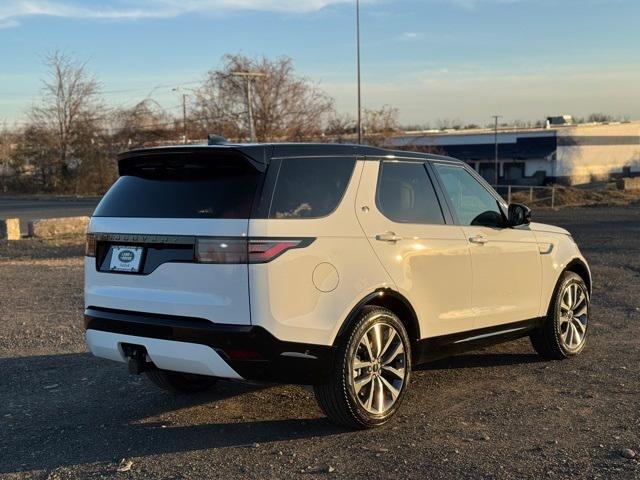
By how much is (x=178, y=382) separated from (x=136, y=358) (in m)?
1.02

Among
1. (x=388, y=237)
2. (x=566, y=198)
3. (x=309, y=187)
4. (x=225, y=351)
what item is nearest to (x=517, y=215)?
(x=388, y=237)

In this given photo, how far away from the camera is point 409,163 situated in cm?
543

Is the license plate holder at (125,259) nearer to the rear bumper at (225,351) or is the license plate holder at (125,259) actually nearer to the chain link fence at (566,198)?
the rear bumper at (225,351)

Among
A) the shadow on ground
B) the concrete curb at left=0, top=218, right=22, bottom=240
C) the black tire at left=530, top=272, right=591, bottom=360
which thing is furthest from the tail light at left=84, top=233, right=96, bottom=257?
the concrete curb at left=0, top=218, right=22, bottom=240

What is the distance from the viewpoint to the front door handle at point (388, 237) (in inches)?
190

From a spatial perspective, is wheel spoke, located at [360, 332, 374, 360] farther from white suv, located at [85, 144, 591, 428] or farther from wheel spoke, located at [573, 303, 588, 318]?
wheel spoke, located at [573, 303, 588, 318]

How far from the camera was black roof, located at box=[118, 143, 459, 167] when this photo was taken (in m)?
4.45

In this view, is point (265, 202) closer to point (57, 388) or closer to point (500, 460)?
point (500, 460)

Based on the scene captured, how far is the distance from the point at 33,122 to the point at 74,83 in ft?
15.9

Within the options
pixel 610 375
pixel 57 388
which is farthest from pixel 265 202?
pixel 610 375

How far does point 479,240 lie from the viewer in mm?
5676

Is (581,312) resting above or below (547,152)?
below

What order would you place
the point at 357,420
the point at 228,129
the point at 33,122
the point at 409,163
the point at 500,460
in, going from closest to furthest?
1. the point at 500,460
2. the point at 357,420
3. the point at 409,163
4. the point at 228,129
5. the point at 33,122

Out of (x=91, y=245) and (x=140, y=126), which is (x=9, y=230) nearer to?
(x=91, y=245)
